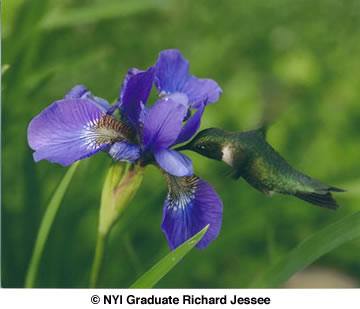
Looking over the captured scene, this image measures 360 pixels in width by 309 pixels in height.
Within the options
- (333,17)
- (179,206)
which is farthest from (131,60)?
(179,206)

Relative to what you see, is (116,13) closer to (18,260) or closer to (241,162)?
(18,260)

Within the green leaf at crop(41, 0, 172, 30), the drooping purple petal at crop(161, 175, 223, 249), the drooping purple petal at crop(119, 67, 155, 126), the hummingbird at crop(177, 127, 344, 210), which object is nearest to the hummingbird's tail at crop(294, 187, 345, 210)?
the hummingbird at crop(177, 127, 344, 210)

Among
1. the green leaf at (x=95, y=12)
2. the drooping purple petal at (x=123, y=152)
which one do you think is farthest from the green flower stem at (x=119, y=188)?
the green leaf at (x=95, y=12)

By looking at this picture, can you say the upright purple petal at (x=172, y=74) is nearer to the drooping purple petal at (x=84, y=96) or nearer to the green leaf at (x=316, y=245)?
the drooping purple petal at (x=84, y=96)

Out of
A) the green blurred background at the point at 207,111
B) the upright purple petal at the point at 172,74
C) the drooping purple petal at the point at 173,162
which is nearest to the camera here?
the drooping purple petal at the point at 173,162

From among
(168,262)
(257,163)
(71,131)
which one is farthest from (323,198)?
(71,131)
